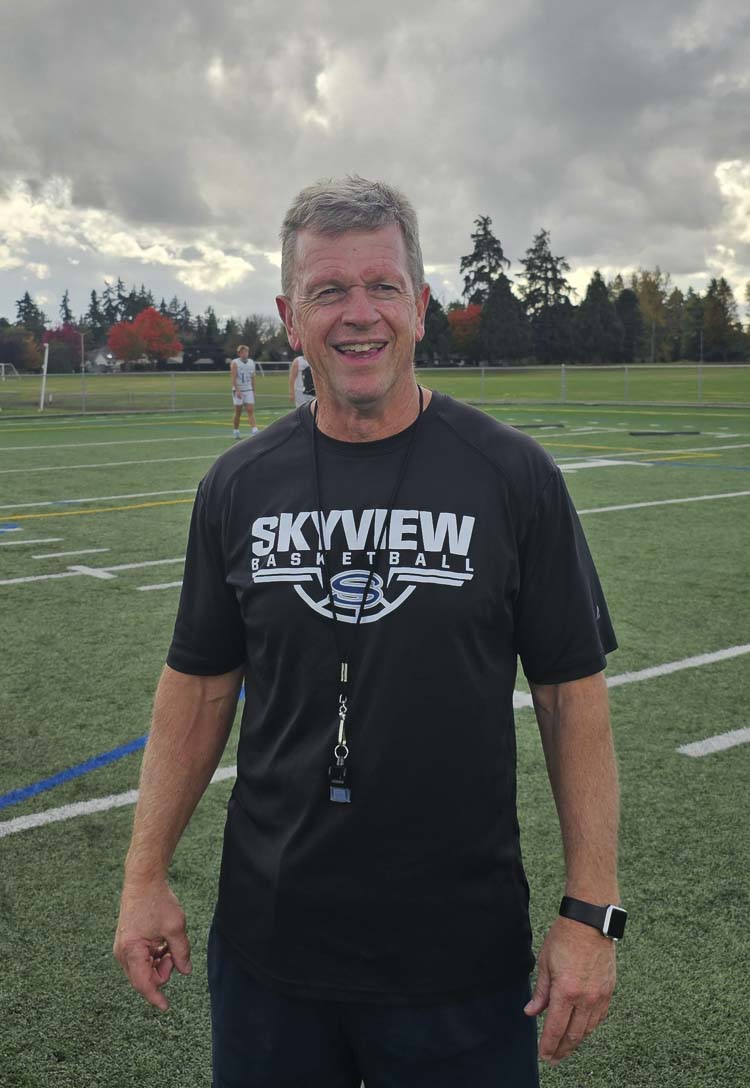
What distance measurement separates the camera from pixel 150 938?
2.08 metres

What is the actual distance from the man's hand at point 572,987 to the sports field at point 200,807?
115cm

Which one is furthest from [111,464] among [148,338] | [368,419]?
[148,338]

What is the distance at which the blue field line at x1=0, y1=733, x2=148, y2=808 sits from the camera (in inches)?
179

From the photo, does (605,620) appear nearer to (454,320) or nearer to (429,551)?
(429,551)

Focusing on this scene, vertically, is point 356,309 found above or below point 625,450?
above

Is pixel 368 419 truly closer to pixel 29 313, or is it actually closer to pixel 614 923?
pixel 614 923

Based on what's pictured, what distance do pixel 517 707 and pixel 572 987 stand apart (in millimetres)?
3907

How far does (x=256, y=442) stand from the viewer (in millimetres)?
2129

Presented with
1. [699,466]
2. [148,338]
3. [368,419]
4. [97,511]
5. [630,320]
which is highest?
[630,320]

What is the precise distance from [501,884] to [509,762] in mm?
213

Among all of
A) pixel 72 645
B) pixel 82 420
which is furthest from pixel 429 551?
pixel 82 420

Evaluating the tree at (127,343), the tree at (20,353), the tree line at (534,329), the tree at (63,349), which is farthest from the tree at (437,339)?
the tree at (20,353)

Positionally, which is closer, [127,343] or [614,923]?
[614,923]

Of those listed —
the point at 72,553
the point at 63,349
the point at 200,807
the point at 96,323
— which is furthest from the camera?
the point at 96,323
